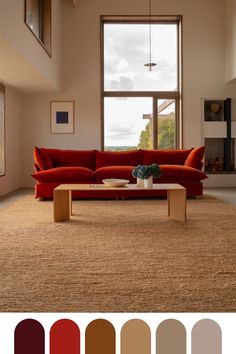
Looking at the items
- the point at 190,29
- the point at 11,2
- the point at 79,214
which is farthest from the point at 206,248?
the point at 190,29

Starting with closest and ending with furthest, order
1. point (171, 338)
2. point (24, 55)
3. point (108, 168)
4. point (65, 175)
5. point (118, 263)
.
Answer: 1. point (171, 338)
2. point (118, 263)
3. point (24, 55)
4. point (65, 175)
5. point (108, 168)

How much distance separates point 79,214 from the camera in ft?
17.8

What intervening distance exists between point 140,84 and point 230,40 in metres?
2.13

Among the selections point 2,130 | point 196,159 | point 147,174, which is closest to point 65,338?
point 147,174

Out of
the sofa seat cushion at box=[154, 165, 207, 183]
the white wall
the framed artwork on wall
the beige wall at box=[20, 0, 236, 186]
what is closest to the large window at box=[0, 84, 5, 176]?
the white wall

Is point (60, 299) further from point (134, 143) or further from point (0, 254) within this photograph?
point (134, 143)

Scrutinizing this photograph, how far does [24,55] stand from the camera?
6.07 metres

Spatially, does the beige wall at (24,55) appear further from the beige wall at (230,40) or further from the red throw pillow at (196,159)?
the beige wall at (230,40)

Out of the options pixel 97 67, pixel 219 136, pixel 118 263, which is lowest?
pixel 118 263

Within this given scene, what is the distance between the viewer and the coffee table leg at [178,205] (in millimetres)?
4863

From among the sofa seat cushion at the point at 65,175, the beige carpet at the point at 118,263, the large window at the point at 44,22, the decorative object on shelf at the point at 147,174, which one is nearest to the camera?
the beige carpet at the point at 118,263

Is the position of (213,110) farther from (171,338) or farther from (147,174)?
(171,338)

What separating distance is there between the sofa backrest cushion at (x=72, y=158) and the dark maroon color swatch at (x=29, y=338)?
656cm

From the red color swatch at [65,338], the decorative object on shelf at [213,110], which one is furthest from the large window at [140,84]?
the red color swatch at [65,338]
